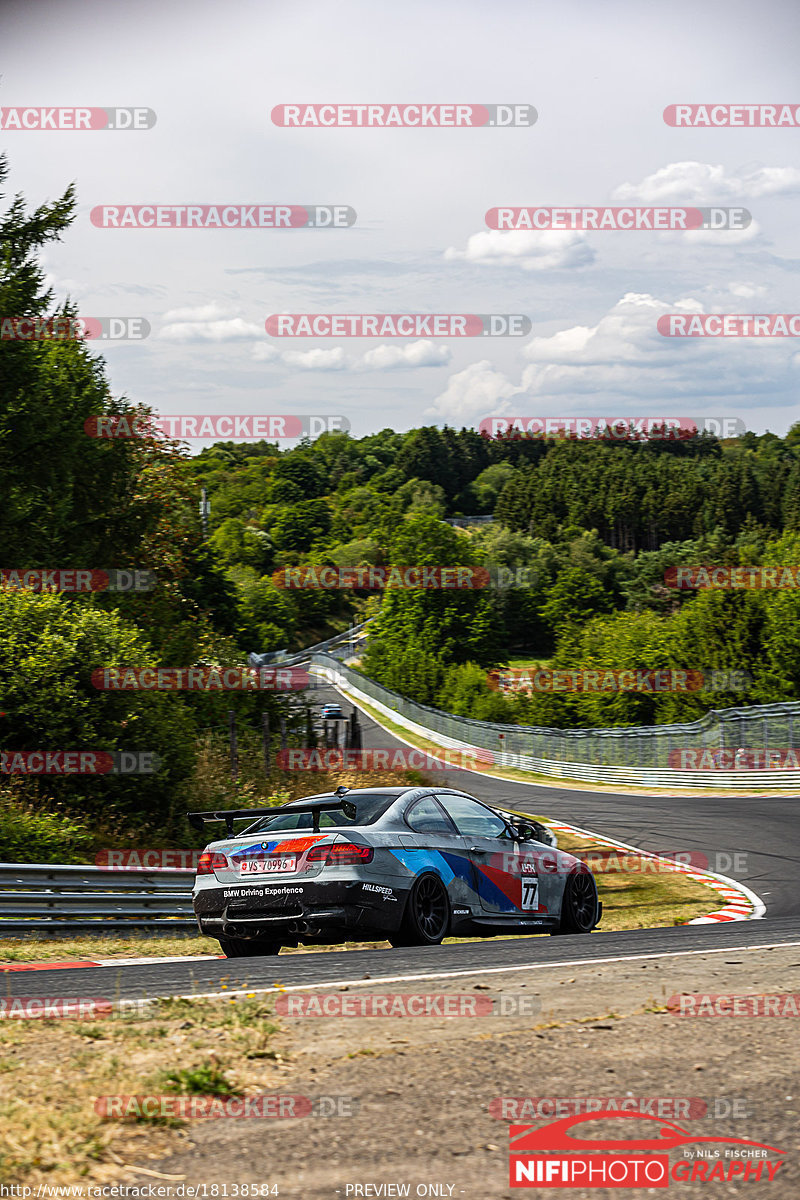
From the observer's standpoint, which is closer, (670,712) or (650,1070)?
(650,1070)

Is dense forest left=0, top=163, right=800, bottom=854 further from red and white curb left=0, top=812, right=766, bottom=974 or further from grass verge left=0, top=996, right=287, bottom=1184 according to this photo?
grass verge left=0, top=996, right=287, bottom=1184

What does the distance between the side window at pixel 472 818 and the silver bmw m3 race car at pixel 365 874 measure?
0.01 metres

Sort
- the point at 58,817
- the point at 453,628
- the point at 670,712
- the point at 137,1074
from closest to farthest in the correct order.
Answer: the point at 137,1074 → the point at 58,817 → the point at 670,712 → the point at 453,628

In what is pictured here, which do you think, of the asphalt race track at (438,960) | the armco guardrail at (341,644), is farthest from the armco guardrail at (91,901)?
the armco guardrail at (341,644)

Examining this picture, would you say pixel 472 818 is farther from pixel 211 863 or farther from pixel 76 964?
Answer: pixel 76 964

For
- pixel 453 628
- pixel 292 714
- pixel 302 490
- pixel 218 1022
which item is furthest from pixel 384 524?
pixel 218 1022

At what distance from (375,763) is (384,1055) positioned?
77.3ft

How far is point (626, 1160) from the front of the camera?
368 centimetres

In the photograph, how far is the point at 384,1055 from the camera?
4824 mm

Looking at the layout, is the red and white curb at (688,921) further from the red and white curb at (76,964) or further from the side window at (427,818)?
the side window at (427,818)

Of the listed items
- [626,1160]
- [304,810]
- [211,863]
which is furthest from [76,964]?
[626,1160]

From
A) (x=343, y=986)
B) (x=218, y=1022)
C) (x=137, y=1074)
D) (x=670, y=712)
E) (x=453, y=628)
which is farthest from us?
(x=453, y=628)

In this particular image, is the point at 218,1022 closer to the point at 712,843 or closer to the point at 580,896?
the point at 580,896

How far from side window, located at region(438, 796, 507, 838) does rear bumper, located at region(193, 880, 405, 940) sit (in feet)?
4.39
